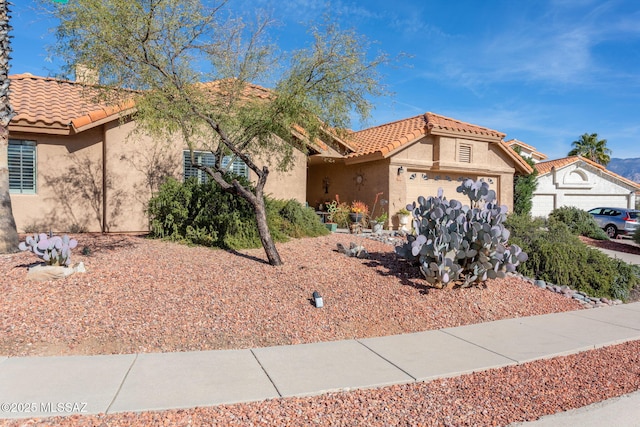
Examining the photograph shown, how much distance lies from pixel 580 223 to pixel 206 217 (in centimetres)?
1871

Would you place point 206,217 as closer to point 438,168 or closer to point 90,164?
point 90,164

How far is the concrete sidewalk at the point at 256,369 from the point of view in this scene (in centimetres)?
382

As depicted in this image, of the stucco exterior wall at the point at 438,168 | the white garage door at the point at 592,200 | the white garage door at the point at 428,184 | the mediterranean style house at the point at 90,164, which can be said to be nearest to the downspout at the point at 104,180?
the mediterranean style house at the point at 90,164

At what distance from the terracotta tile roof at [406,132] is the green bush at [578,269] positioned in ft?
21.4

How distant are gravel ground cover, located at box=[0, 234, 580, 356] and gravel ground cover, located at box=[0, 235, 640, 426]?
20mm

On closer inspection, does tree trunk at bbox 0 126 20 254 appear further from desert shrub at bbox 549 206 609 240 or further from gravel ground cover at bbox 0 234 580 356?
desert shrub at bbox 549 206 609 240

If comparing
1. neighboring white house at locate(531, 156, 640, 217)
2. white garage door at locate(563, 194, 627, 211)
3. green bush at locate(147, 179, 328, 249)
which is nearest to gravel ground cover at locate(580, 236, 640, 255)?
neighboring white house at locate(531, 156, 640, 217)

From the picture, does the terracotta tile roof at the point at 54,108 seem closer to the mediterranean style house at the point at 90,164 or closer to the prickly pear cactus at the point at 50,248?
the mediterranean style house at the point at 90,164

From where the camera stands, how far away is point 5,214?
788cm

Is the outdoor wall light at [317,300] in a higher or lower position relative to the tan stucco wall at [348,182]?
lower

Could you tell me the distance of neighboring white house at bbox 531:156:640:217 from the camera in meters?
26.9

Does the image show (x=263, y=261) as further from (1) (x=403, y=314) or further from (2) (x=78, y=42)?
(2) (x=78, y=42)

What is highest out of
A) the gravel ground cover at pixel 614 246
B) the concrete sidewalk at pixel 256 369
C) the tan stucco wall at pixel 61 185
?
the tan stucco wall at pixel 61 185

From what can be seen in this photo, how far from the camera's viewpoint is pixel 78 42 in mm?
7113
